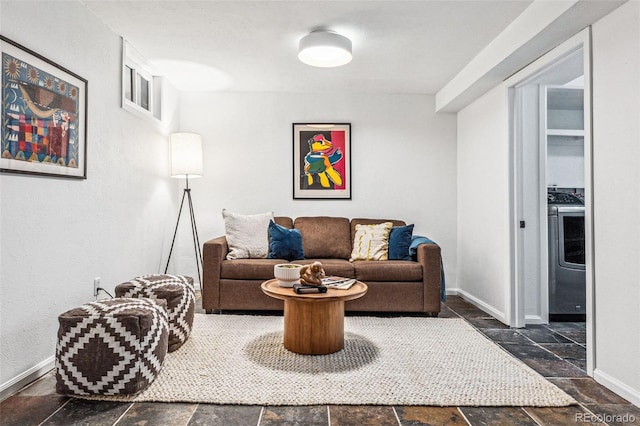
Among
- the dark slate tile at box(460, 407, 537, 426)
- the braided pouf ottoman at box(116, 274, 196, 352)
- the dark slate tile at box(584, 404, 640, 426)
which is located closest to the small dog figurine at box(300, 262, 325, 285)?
the braided pouf ottoman at box(116, 274, 196, 352)

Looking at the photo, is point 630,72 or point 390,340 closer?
point 630,72

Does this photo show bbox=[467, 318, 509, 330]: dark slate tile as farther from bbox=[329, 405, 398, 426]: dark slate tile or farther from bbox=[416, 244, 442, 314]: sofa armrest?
bbox=[329, 405, 398, 426]: dark slate tile

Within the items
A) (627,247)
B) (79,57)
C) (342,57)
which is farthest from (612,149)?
(79,57)

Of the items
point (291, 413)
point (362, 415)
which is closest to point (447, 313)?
point (362, 415)

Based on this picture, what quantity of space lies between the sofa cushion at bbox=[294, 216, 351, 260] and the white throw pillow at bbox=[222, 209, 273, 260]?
18.1 inches

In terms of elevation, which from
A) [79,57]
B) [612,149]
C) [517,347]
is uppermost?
[79,57]

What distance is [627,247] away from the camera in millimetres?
2105

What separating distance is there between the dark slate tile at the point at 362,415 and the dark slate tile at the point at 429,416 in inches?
2.0

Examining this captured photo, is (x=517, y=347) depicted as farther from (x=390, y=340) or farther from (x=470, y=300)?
(x=470, y=300)

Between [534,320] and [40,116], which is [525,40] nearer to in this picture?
[534,320]

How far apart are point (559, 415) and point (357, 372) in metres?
1.04

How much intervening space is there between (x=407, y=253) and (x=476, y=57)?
1953mm

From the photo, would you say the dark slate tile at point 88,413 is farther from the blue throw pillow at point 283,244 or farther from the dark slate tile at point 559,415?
the blue throw pillow at point 283,244

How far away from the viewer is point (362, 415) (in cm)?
187
